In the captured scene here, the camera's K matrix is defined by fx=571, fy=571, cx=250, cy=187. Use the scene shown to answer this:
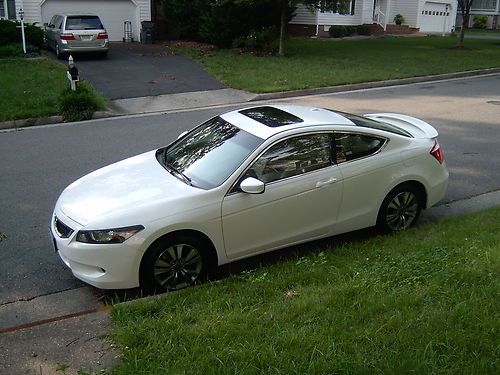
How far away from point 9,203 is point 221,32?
18679mm

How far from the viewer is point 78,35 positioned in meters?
20.5

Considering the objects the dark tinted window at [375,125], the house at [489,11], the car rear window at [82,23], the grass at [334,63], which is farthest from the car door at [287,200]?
the house at [489,11]

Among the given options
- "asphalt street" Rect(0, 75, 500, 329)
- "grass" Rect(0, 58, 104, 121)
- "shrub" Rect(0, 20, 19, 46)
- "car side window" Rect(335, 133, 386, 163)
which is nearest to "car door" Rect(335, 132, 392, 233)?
"car side window" Rect(335, 133, 386, 163)

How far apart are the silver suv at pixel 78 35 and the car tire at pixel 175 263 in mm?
17475

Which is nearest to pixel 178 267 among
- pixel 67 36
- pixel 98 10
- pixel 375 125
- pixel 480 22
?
pixel 375 125

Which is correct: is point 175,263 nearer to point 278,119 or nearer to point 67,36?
point 278,119

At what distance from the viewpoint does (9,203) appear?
7.15 m

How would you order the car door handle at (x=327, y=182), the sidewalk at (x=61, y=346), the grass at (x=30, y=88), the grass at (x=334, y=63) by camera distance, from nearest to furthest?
the sidewalk at (x=61, y=346), the car door handle at (x=327, y=182), the grass at (x=30, y=88), the grass at (x=334, y=63)

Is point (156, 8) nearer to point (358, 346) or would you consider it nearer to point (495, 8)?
point (358, 346)

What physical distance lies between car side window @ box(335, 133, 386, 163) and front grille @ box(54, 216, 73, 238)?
102 inches

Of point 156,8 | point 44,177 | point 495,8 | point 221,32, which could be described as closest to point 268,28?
point 221,32

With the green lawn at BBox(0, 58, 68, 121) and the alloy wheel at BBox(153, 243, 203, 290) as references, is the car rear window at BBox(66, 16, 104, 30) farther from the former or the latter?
the alloy wheel at BBox(153, 243, 203, 290)

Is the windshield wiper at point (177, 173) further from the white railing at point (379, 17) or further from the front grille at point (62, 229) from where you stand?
the white railing at point (379, 17)

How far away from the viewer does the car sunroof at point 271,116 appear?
5656 mm
